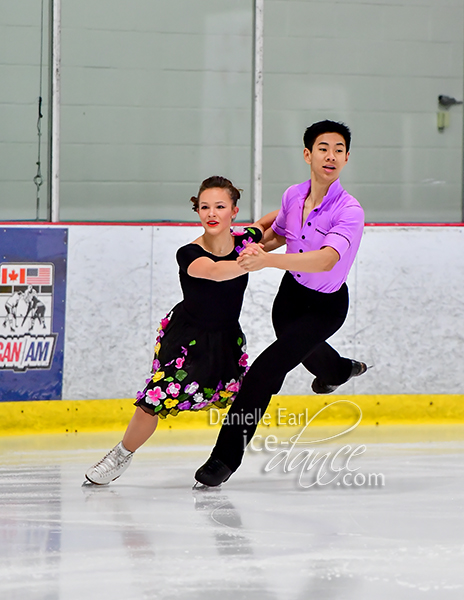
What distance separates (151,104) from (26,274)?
1.28m

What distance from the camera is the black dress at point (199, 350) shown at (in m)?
3.13

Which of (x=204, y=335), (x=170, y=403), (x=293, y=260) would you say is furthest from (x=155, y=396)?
(x=293, y=260)

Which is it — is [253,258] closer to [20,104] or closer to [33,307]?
[33,307]

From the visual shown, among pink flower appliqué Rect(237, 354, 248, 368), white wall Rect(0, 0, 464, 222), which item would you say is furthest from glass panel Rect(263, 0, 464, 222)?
pink flower appliqué Rect(237, 354, 248, 368)

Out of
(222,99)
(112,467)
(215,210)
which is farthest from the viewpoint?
(222,99)

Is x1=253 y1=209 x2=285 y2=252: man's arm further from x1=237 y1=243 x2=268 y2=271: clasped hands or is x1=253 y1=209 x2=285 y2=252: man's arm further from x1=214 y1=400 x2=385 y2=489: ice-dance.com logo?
x1=214 y1=400 x2=385 y2=489: ice-dance.com logo

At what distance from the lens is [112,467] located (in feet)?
10.8

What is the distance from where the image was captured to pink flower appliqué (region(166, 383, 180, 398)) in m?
3.14

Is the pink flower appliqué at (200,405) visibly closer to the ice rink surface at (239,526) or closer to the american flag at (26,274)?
the ice rink surface at (239,526)

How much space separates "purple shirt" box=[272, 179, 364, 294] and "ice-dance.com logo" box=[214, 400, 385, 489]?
30.6 inches

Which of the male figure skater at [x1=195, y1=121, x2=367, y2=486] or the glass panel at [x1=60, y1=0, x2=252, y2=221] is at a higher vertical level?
the glass panel at [x1=60, y1=0, x2=252, y2=221]

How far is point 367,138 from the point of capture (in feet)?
17.7

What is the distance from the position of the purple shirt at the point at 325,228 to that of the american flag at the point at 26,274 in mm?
1676

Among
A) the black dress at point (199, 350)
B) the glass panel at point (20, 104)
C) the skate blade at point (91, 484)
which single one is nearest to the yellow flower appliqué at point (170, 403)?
the black dress at point (199, 350)
